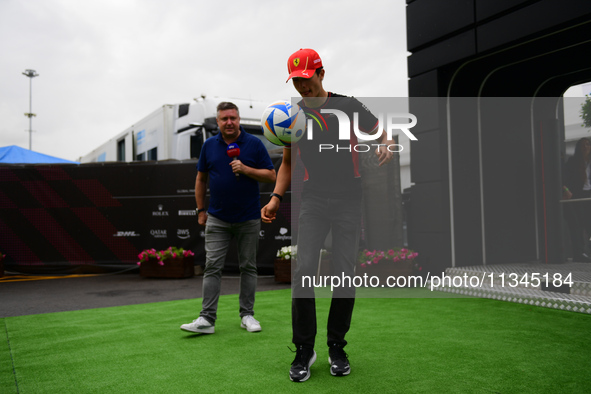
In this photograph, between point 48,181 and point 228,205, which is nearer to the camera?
point 228,205

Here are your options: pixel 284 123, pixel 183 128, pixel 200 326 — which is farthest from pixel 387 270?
pixel 183 128

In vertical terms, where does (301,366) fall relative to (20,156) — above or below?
below

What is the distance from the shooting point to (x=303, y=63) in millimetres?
2957

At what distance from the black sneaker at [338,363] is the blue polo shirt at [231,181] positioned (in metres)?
1.76

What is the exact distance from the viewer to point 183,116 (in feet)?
36.5

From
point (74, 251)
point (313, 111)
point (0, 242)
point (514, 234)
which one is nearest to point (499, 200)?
point (514, 234)

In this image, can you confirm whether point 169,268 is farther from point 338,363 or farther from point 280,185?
point 338,363

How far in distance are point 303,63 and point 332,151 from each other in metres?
0.57

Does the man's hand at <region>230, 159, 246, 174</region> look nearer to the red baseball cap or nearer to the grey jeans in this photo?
the grey jeans

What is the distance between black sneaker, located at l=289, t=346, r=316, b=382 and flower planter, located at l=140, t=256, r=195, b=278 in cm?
681

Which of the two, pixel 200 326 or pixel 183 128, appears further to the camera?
pixel 183 128

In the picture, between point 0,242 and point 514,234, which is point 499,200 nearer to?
point 514,234

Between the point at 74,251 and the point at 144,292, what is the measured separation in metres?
3.78

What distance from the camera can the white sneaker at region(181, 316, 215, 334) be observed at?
14.0 feet
